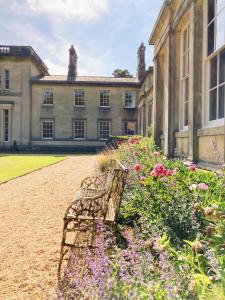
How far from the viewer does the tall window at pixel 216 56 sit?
5.61 metres

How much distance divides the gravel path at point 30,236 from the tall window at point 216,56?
3.62 m

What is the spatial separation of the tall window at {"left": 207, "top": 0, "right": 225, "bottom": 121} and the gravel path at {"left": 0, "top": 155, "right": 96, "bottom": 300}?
11.9 feet

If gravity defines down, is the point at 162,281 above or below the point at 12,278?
above

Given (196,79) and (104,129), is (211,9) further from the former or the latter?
(104,129)

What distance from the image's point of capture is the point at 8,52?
32.5 meters

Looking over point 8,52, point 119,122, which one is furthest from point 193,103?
point 8,52

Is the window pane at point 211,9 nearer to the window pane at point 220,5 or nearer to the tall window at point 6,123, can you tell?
the window pane at point 220,5

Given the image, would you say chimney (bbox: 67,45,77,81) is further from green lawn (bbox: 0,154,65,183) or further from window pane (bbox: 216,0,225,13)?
window pane (bbox: 216,0,225,13)

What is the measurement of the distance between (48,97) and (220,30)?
2847 cm

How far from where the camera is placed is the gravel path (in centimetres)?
329

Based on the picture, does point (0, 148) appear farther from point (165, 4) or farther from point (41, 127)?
point (165, 4)

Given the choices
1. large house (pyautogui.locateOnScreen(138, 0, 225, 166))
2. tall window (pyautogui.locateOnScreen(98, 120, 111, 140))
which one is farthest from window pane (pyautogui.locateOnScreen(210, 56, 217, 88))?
tall window (pyautogui.locateOnScreen(98, 120, 111, 140))

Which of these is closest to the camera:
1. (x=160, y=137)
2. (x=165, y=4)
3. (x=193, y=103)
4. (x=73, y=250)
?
(x=73, y=250)

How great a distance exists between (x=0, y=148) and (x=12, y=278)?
30.0 meters
